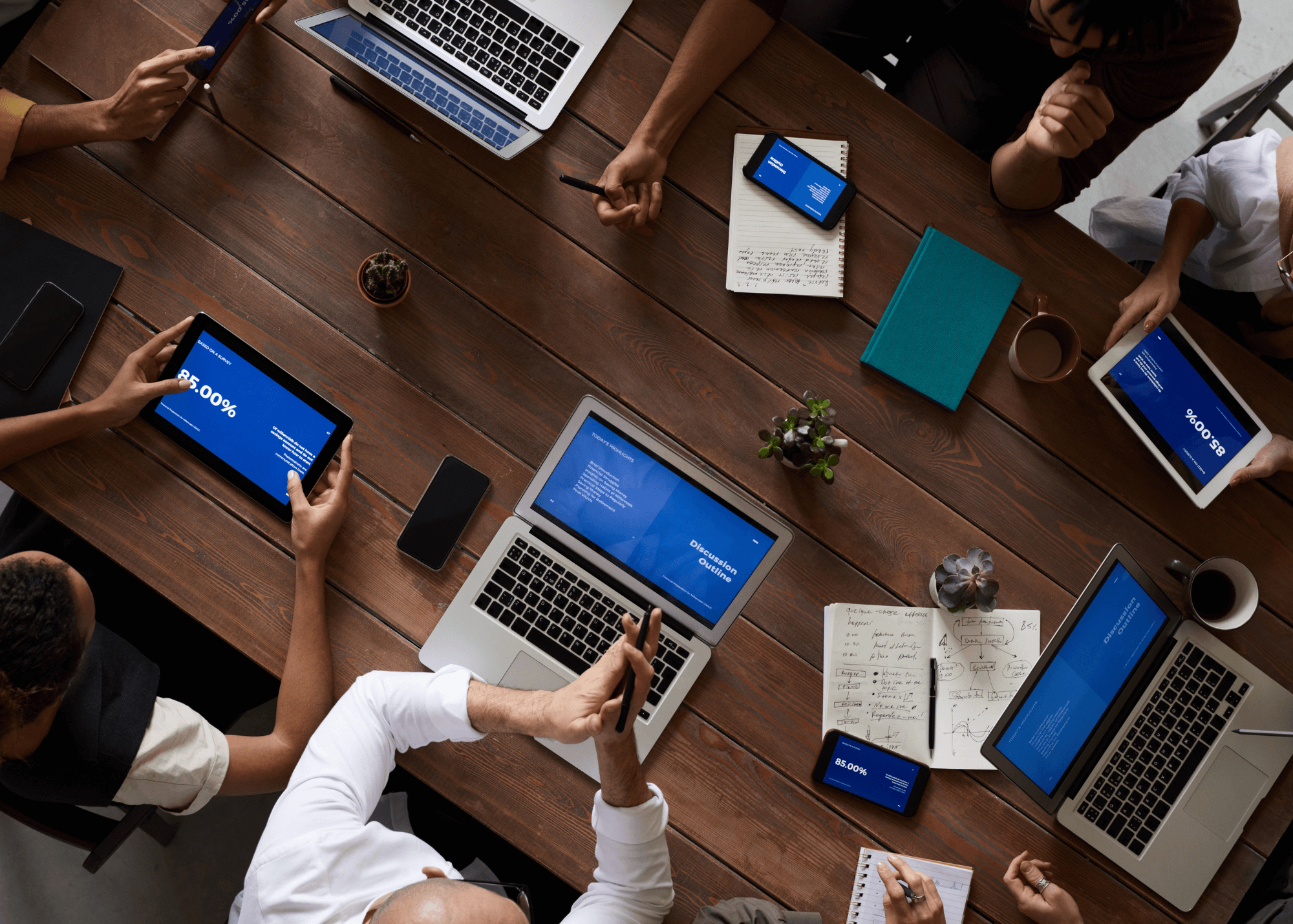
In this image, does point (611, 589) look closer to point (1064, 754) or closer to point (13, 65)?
point (1064, 754)

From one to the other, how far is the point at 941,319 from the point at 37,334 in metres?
1.62

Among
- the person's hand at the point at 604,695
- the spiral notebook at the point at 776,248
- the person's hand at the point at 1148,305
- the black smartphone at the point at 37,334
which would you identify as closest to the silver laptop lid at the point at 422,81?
the spiral notebook at the point at 776,248

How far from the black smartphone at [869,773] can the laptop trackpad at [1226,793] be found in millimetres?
513

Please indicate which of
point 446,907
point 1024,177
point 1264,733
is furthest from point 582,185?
point 1264,733

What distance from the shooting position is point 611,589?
130cm

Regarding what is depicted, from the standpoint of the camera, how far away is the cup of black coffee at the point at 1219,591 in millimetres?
1340

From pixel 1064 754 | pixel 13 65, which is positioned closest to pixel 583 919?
pixel 1064 754

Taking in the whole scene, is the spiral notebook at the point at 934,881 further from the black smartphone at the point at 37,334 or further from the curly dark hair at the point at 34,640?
the black smartphone at the point at 37,334

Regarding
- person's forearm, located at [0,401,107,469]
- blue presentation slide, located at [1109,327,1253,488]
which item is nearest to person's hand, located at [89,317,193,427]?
person's forearm, located at [0,401,107,469]

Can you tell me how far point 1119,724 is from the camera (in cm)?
134

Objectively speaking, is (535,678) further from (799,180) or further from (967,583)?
(799,180)

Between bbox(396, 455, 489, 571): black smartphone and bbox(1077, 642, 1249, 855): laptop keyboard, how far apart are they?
1.21 metres

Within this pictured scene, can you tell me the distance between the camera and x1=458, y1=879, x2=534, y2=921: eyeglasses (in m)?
1.21

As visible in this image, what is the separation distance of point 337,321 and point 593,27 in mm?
718
